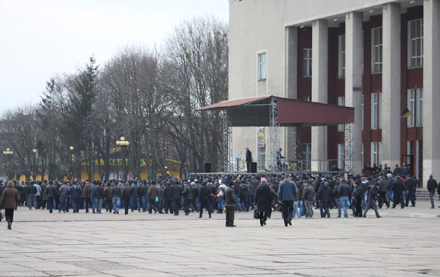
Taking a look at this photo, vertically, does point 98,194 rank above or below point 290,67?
below

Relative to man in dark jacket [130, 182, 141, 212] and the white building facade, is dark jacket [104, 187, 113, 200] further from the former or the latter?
the white building facade

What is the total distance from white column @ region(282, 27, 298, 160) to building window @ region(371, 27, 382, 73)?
6.19 m

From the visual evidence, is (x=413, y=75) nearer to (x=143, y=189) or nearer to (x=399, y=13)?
(x=399, y=13)

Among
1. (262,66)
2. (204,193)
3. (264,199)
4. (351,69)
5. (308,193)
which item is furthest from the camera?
(262,66)

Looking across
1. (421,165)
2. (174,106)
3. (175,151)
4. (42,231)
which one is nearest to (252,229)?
(42,231)

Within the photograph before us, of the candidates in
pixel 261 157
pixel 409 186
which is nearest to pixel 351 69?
pixel 261 157

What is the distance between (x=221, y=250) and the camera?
13750 mm

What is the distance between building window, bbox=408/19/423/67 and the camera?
1753 inches

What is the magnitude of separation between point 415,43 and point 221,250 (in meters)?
34.8

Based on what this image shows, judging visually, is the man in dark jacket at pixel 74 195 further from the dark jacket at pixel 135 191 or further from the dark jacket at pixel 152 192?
the dark jacket at pixel 152 192

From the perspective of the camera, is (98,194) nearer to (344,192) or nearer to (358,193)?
(344,192)

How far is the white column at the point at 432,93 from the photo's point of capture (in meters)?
40.0

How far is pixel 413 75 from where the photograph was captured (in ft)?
148

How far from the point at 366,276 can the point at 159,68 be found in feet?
175
